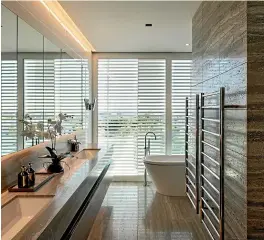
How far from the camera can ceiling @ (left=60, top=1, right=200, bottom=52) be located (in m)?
3.49

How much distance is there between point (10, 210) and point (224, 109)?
5.37ft

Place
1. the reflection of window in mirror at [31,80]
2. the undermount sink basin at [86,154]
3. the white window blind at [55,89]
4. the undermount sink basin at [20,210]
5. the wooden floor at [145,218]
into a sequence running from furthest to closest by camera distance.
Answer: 1. the undermount sink basin at [86,154]
2. the wooden floor at [145,218]
3. the white window blind at [55,89]
4. the reflection of window in mirror at [31,80]
5. the undermount sink basin at [20,210]

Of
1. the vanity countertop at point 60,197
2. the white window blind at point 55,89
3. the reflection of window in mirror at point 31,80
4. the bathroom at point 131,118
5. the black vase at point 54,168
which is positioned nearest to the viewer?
the vanity countertop at point 60,197

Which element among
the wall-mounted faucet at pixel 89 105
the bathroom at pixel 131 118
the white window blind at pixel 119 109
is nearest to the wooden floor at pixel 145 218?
the bathroom at pixel 131 118

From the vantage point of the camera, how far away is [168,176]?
535cm

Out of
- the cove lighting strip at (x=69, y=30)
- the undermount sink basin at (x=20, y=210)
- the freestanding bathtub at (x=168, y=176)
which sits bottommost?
the freestanding bathtub at (x=168, y=176)

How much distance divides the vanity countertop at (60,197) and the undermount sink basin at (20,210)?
0.04m

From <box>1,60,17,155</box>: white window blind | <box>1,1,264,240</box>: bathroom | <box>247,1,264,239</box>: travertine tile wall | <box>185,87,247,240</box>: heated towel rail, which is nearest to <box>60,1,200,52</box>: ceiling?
<box>1,1,264,240</box>: bathroom

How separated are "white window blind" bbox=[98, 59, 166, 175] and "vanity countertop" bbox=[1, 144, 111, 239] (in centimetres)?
286

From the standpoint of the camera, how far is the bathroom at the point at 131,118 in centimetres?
199

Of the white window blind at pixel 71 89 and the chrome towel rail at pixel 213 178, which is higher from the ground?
the white window blind at pixel 71 89

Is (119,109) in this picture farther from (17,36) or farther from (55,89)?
(17,36)

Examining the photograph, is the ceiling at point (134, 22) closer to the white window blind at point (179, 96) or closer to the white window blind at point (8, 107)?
the white window blind at point (179, 96)

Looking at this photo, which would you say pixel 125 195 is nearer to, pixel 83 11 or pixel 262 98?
pixel 83 11
